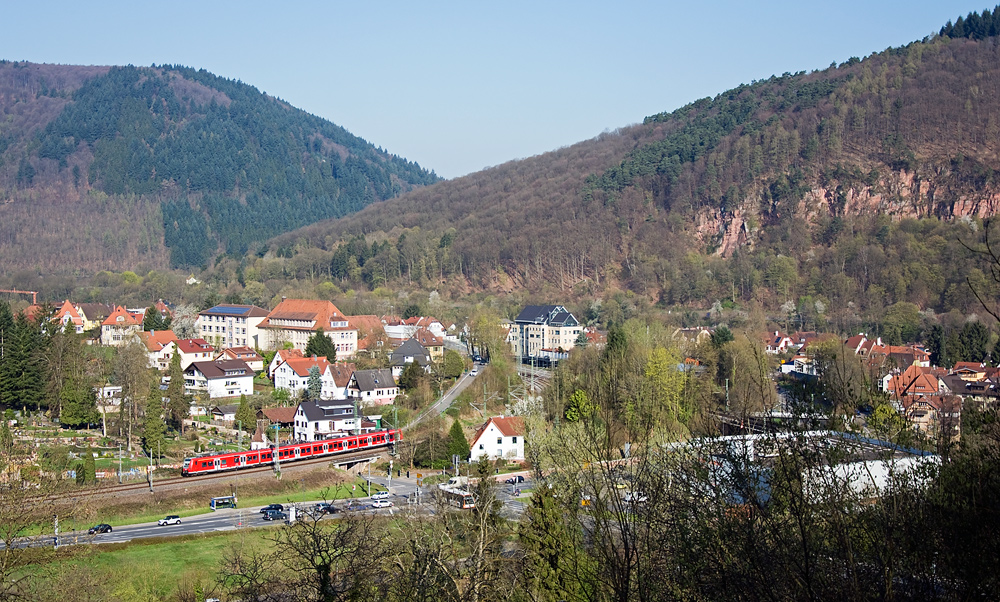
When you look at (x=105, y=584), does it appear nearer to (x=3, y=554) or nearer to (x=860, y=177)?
(x=3, y=554)

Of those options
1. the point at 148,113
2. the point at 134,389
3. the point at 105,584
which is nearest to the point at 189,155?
the point at 148,113

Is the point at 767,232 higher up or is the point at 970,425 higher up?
the point at 767,232

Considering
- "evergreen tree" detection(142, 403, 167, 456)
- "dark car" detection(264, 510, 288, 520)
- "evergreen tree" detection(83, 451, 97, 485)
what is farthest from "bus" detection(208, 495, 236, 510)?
"evergreen tree" detection(142, 403, 167, 456)

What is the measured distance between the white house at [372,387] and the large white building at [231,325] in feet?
52.1

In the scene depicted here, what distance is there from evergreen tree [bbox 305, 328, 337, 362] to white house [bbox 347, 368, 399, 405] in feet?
16.9

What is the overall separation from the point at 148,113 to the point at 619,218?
140591mm

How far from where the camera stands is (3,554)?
1215cm

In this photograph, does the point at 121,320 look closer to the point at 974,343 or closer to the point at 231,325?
the point at 231,325

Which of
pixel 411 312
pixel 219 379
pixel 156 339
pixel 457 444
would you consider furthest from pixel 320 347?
pixel 411 312

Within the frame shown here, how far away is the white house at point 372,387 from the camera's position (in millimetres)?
39438

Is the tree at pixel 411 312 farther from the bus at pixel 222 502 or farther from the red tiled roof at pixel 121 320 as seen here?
the bus at pixel 222 502

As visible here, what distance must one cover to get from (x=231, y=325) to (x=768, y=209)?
171 ft

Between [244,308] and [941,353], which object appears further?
[244,308]

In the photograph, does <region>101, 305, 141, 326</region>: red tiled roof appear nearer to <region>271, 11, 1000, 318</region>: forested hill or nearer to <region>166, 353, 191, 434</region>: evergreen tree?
<region>166, 353, 191, 434</region>: evergreen tree
